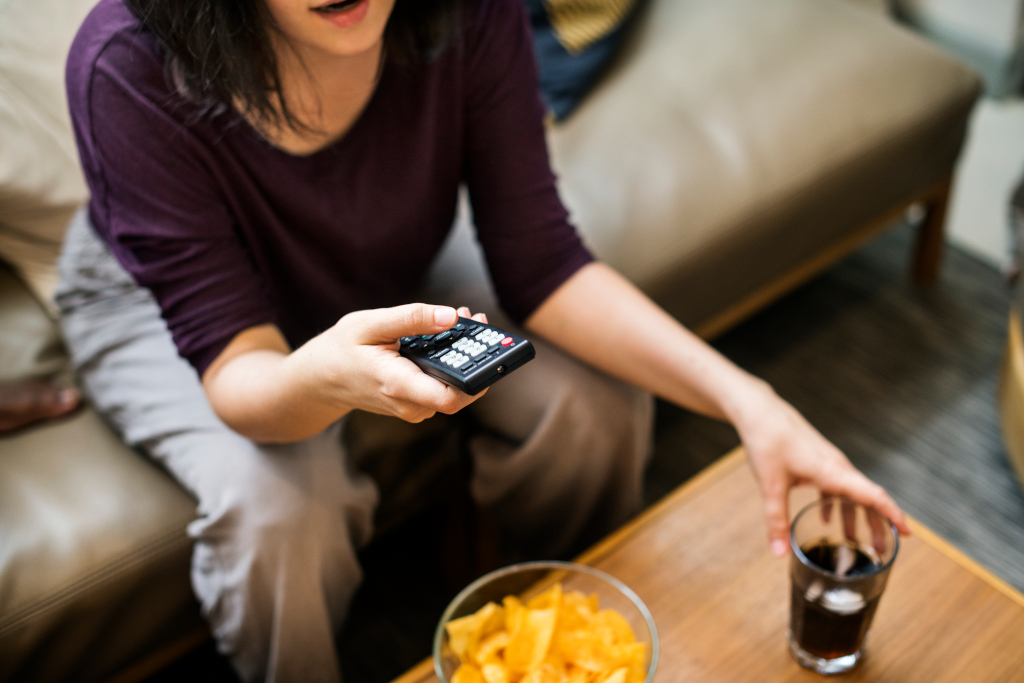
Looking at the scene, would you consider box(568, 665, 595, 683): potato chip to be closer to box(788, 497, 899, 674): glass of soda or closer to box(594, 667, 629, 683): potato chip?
box(594, 667, 629, 683): potato chip

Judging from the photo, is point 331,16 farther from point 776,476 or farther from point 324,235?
point 776,476

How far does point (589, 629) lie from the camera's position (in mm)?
659

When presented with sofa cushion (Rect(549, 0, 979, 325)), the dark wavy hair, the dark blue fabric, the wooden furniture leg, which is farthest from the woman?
the wooden furniture leg

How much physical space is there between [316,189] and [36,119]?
0.43 m

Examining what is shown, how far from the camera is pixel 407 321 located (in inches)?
21.9

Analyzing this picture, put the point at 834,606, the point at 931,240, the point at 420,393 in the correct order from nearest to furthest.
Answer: the point at 420,393 < the point at 834,606 < the point at 931,240

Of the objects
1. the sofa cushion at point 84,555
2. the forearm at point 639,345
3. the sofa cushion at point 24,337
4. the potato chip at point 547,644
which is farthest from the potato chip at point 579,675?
the sofa cushion at point 24,337

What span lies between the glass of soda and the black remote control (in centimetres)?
29

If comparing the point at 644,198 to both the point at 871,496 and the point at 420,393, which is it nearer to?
the point at 871,496

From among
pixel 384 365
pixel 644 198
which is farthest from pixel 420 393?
pixel 644 198

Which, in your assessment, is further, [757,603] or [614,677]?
[757,603]

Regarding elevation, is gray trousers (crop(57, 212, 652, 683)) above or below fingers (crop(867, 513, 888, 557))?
below

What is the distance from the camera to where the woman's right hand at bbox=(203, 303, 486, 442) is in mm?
555

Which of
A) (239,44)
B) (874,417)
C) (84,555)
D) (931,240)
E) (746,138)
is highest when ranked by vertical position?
(239,44)
